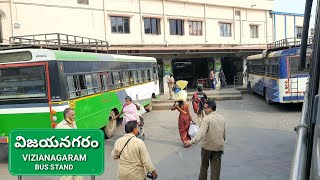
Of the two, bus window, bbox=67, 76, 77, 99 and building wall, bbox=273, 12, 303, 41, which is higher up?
building wall, bbox=273, 12, 303, 41

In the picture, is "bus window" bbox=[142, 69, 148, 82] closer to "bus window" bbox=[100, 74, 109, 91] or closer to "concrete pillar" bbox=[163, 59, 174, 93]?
"bus window" bbox=[100, 74, 109, 91]

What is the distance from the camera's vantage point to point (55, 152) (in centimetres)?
412

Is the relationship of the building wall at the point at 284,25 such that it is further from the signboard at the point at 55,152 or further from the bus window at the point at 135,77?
the signboard at the point at 55,152

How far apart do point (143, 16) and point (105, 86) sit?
48.3ft

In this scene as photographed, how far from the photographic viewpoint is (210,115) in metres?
5.77

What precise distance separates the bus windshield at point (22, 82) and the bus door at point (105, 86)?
2851mm

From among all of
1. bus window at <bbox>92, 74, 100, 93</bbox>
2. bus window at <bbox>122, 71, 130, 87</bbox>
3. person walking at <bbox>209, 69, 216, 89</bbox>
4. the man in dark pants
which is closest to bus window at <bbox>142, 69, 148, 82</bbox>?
bus window at <bbox>122, 71, 130, 87</bbox>


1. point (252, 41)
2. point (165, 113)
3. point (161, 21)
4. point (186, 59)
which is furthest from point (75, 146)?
point (252, 41)

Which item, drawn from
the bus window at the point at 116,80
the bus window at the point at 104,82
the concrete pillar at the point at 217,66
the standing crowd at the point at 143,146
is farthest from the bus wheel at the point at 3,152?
the concrete pillar at the point at 217,66

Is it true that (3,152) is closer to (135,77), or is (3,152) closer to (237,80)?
(135,77)

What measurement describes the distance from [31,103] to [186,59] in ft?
72.6

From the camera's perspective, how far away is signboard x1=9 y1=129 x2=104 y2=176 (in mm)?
4082

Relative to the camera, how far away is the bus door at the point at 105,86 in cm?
1099

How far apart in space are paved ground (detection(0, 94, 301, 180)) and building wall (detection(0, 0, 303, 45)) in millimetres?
9521
